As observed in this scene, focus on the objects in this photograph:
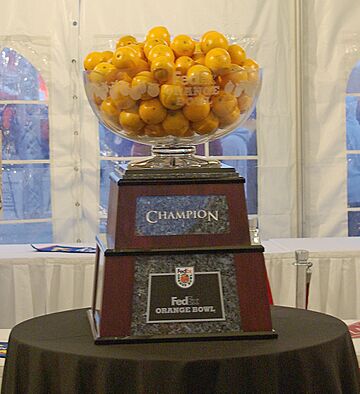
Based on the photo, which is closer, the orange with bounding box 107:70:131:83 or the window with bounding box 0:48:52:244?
the orange with bounding box 107:70:131:83

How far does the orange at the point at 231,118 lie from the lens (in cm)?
152

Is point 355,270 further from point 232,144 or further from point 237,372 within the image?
point 237,372

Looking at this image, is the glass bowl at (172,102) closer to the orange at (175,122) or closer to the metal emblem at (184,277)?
the orange at (175,122)

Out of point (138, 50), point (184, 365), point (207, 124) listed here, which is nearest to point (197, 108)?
point (207, 124)

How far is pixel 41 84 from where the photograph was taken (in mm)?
4430

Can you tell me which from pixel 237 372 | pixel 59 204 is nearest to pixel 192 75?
pixel 237 372

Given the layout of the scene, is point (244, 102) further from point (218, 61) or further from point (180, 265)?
point (180, 265)

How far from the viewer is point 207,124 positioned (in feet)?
4.91

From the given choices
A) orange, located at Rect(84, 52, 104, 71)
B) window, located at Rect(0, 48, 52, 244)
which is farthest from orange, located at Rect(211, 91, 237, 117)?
window, located at Rect(0, 48, 52, 244)

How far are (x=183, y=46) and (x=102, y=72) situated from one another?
143 mm

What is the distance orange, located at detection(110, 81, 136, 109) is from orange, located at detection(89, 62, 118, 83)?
0.02 m

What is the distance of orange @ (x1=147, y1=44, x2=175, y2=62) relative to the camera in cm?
147

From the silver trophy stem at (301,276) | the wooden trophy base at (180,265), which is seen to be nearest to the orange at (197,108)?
the wooden trophy base at (180,265)

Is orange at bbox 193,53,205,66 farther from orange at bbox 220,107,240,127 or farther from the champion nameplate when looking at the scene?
the champion nameplate
